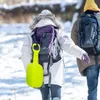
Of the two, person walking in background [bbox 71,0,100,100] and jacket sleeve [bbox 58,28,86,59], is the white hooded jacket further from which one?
person walking in background [bbox 71,0,100,100]

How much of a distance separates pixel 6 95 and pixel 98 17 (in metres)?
2.53

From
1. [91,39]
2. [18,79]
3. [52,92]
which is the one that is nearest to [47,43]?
[52,92]

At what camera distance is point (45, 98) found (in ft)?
16.1

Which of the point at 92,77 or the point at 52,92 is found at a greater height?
the point at 92,77

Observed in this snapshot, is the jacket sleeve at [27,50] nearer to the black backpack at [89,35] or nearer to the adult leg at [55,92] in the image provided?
the adult leg at [55,92]

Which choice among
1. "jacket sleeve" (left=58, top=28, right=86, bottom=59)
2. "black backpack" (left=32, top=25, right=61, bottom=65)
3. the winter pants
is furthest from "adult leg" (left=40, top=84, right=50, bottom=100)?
"jacket sleeve" (left=58, top=28, right=86, bottom=59)

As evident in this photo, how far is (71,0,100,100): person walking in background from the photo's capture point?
511 cm

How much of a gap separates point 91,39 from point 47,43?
0.69m

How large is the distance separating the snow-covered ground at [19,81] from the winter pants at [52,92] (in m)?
1.84


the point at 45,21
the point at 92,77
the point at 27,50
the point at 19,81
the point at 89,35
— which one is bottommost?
the point at 19,81

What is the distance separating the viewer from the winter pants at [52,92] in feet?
15.5

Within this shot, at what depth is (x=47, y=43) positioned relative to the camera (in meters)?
4.68

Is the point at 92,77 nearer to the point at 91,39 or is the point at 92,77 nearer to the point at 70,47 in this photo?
the point at 91,39

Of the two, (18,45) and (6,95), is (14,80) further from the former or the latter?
(18,45)
